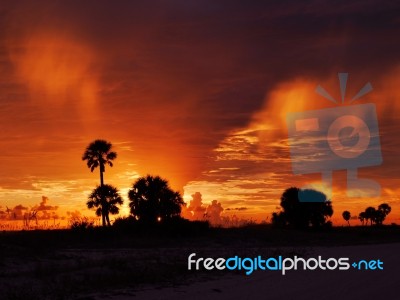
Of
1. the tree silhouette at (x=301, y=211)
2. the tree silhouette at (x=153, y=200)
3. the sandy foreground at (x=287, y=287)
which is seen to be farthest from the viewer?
the tree silhouette at (x=301, y=211)

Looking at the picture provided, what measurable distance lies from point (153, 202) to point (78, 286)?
129ft

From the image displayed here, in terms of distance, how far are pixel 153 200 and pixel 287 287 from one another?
39.7m

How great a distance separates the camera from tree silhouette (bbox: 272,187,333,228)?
227 feet

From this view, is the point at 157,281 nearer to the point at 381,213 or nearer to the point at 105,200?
the point at 105,200

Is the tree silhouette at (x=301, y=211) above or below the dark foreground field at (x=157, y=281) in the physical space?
above

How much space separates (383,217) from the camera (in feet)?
430

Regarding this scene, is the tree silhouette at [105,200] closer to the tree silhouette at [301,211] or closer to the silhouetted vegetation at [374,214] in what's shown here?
the tree silhouette at [301,211]

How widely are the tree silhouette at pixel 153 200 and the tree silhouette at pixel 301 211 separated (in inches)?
787

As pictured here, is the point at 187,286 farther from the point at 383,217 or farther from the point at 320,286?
the point at 383,217

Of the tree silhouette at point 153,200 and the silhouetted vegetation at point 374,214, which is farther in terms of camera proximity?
the silhouetted vegetation at point 374,214

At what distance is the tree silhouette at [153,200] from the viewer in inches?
2128

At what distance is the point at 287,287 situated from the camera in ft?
52.3

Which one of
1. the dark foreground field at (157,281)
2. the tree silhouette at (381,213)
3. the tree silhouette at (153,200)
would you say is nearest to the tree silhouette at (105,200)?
the tree silhouette at (153,200)

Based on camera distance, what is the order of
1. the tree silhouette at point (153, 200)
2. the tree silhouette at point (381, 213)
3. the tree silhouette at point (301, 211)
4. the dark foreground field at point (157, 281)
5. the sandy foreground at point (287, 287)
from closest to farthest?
the sandy foreground at point (287, 287) → the dark foreground field at point (157, 281) → the tree silhouette at point (153, 200) → the tree silhouette at point (301, 211) → the tree silhouette at point (381, 213)
